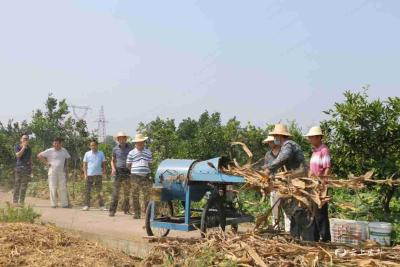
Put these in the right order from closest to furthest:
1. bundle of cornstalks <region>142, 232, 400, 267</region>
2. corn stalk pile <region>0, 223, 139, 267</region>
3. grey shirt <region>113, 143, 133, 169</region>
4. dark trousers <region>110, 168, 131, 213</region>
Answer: bundle of cornstalks <region>142, 232, 400, 267</region> → corn stalk pile <region>0, 223, 139, 267</region> → dark trousers <region>110, 168, 131, 213</region> → grey shirt <region>113, 143, 133, 169</region>

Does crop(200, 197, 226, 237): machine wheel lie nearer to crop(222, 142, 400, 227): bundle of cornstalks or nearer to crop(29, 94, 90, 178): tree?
crop(222, 142, 400, 227): bundle of cornstalks

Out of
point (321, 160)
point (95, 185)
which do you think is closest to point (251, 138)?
point (95, 185)

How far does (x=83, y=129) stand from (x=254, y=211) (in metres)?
10.0

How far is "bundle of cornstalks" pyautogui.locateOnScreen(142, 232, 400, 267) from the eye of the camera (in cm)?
562

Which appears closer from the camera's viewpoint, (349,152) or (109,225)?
(349,152)

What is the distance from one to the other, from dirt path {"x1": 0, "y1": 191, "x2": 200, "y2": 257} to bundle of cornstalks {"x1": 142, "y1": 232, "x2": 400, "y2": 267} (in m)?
1.01

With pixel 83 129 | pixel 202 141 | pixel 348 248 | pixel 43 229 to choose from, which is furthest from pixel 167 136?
pixel 348 248

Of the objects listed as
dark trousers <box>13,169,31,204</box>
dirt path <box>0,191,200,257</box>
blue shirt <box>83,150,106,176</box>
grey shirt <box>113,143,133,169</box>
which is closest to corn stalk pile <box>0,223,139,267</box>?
dirt path <box>0,191,200,257</box>

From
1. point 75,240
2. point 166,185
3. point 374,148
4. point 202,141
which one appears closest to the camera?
point 75,240

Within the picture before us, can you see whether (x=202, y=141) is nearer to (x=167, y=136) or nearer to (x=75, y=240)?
(x=167, y=136)

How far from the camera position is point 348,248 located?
6367 mm

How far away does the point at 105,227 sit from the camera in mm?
9984

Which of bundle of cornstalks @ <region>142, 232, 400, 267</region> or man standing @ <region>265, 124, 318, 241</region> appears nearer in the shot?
bundle of cornstalks @ <region>142, 232, 400, 267</region>

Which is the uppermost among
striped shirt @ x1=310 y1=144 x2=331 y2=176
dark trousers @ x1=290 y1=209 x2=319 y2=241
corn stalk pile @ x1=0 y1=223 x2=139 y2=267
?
striped shirt @ x1=310 y1=144 x2=331 y2=176
